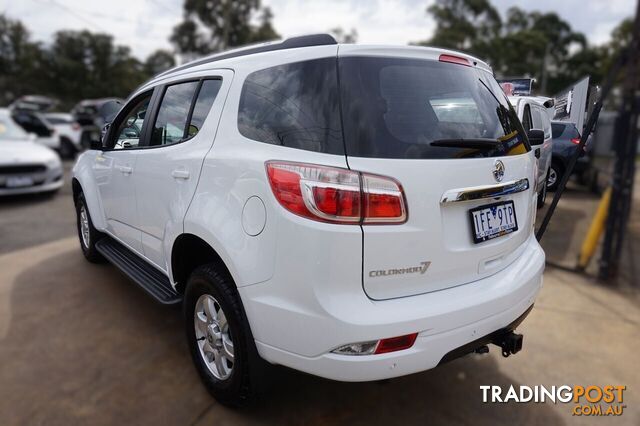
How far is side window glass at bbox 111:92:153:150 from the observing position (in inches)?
115

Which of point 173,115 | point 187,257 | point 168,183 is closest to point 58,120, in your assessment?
point 173,115

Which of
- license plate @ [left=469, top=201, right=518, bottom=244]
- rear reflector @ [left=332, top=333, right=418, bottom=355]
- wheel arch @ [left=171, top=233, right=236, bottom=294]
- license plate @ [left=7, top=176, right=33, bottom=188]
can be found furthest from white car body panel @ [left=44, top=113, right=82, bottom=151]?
license plate @ [left=469, top=201, right=518, bottom=244]

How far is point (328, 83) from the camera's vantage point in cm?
168

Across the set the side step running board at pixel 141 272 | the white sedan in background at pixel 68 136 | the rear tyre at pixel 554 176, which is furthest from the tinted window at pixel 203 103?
the white sedan in background at pixel 68 136

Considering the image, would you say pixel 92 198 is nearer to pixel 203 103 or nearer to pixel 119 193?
pixel 119 193

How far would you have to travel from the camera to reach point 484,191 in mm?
1701

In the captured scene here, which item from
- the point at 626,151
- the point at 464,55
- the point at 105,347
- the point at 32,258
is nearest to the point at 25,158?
the point at 32,258

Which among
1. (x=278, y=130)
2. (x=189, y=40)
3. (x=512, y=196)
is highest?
(x=189, y=40)

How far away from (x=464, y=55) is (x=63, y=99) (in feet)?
141

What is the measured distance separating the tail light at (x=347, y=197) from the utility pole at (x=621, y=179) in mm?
3068

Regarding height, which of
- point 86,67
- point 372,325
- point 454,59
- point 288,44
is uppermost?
point 86,67

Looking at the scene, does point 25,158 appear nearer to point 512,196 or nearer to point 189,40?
point 512,196

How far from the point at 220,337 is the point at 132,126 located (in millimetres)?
1742

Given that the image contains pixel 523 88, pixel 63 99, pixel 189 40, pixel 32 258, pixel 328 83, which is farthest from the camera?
pixel 63 99
